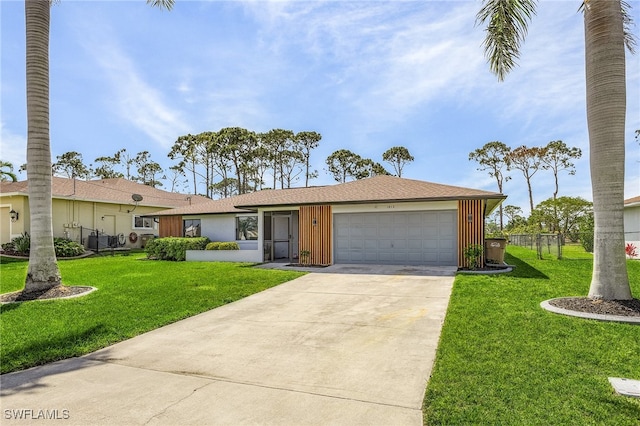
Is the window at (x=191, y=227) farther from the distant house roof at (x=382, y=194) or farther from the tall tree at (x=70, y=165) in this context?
the tall tree at (x=70, y=165)

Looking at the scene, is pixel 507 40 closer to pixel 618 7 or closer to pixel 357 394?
pixel 618 7

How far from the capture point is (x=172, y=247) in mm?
18172

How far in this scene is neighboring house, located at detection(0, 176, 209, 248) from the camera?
20.4m

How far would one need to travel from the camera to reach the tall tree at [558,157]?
4094 centimetres

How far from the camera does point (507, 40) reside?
901 centimetres

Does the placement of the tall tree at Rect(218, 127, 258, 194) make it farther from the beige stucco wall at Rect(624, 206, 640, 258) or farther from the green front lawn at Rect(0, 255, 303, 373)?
the beige stucco wall at Rect(624, 206, 640, 258)

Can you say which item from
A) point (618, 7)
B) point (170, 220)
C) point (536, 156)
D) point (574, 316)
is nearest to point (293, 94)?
point (170, 220)

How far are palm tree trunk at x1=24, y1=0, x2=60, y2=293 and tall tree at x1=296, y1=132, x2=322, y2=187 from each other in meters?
34.6

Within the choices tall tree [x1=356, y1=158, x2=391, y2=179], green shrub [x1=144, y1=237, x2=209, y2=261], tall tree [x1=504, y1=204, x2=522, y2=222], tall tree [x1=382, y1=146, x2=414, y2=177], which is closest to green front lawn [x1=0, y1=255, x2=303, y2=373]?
green shrub [x1=144, y1=237, x2=209, y2=261]

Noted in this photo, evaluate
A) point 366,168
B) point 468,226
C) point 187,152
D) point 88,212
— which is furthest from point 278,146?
point 468,226

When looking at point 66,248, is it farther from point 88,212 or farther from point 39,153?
point 39,153

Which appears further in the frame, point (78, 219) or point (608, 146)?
point (78, 219)

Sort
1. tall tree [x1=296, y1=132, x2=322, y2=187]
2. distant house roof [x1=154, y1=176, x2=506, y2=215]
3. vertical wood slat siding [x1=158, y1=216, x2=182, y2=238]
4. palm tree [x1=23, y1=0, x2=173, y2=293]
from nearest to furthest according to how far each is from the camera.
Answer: palm tree [x1=23, y1=0, x2=173, y2=293] < distant house roof [x1=154, y1=176, x2=506, y2=215] < vertical wood slat siding [x1=158, y1=216, x2=182, y2=238] < tall tree [x1=296, y1=132, x2=322, y2=187]

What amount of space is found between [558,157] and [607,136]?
40.6m
